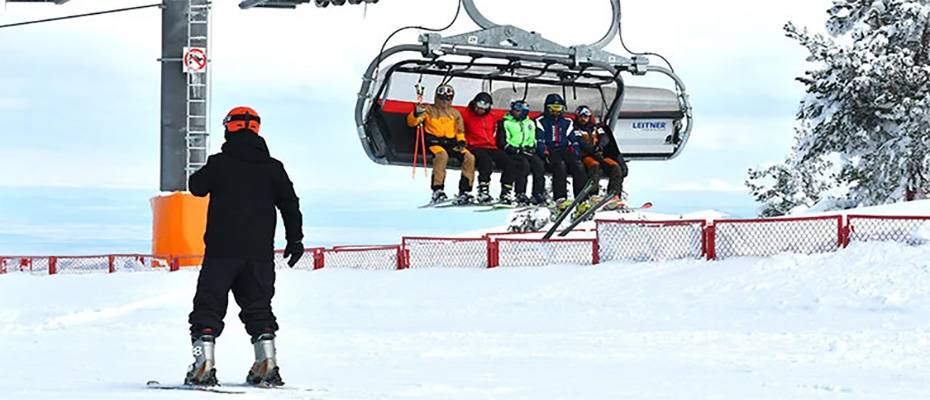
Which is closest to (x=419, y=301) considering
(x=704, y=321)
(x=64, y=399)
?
(x=704, y=321)

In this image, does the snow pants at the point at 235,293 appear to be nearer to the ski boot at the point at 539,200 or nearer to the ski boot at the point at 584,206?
the ski boot at the point at 539,200

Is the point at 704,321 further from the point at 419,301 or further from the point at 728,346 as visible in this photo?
the point at 419,301

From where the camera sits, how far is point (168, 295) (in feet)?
77.5

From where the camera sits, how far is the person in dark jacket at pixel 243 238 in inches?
340

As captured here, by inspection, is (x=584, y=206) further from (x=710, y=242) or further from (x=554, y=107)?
(x=554, y=107)

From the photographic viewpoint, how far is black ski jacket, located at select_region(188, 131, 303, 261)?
8.68 metres

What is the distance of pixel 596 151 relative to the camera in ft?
68.0

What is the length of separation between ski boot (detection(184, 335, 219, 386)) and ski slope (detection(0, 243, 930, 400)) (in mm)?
365

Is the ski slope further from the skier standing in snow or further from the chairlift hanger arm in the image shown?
the chairlift hanger arm

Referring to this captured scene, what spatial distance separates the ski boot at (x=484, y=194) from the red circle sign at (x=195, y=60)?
28.4ft

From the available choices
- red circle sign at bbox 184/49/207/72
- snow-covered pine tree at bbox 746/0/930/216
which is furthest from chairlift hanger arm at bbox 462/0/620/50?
snow-covered pine tree at bbox 746/0/930/216

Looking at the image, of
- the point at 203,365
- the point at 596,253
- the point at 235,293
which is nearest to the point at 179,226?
the point at 596,253

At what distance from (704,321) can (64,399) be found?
39.9 ft

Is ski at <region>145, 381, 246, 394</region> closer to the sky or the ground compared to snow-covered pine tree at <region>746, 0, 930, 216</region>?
closer to the ground
